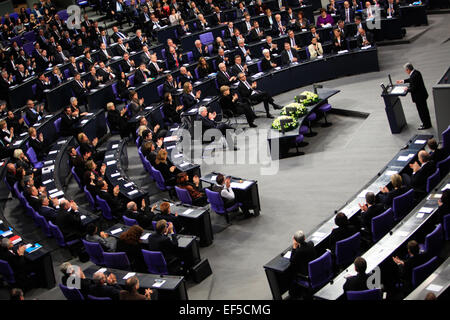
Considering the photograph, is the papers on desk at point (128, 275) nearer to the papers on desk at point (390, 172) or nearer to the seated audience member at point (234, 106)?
the papers on desk at point (390, 172)

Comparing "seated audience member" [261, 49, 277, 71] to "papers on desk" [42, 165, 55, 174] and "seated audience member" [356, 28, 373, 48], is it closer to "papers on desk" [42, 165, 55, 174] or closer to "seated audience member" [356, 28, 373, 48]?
"seated audience member" [356, 28, 373, 48]

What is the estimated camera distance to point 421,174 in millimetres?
10117

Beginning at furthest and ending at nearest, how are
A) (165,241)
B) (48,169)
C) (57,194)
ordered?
(48,169) → (57,194) → (165,241)

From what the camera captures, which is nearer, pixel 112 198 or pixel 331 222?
pixel 331 222

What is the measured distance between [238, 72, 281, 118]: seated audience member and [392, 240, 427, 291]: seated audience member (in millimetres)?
9413

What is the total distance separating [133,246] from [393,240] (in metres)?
4.36

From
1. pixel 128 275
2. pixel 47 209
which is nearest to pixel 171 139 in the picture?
pixel 47 209

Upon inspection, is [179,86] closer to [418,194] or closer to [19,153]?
[19,153]

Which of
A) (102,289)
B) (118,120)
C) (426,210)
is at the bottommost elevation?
(102,289)

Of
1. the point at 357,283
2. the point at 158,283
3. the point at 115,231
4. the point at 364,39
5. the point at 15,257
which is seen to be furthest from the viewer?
the point at 364,39

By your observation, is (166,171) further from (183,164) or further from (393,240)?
(393,240)

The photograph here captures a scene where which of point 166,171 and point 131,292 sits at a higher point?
point 166,171

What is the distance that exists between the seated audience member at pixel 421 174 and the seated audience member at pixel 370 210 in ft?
4.02
